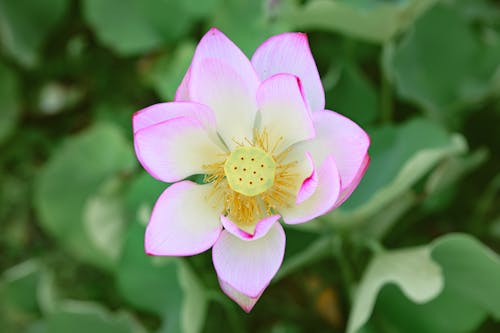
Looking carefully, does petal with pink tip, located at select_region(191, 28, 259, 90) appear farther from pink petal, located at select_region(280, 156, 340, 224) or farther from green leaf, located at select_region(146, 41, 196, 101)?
green leaf, located at select_region(146, 41, 196, 101)

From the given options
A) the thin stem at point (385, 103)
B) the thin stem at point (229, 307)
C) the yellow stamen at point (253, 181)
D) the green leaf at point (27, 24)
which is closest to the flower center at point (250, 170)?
the yellow stamen at point (253, 181)

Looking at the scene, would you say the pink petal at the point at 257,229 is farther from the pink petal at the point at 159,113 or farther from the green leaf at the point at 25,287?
the green leaf at the point at 25,287

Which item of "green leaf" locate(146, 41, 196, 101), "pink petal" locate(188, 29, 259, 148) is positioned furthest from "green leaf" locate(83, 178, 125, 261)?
"pink petal" locate(188, 29, 259, 148)

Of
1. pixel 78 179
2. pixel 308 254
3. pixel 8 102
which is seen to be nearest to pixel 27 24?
pixel 8 102

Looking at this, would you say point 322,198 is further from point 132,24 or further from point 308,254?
point 132,24

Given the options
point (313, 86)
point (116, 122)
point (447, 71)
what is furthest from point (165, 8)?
point (313, 86)

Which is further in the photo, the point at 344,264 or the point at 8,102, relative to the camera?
the point at 8,102
